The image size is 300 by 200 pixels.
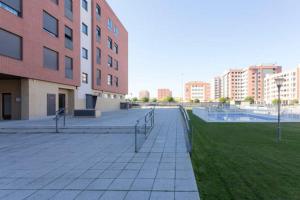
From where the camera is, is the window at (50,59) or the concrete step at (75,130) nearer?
the concrete step at (75,130)

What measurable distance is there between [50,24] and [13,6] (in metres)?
4.01

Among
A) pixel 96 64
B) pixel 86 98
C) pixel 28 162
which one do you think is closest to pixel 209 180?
pixel 28 162

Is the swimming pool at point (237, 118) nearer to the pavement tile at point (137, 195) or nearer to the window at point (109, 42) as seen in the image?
the pavement tile at point (137, 195)

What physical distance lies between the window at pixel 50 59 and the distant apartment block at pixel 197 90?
14428cm

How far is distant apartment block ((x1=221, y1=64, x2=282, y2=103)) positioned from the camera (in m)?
116

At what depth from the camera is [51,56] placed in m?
18.2

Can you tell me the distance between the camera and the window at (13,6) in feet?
44.3

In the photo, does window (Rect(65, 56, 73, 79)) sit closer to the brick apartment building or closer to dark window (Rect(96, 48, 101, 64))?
the brick apartment building

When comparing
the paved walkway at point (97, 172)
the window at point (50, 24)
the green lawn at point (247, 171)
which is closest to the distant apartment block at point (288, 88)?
the window at point (50, 24)

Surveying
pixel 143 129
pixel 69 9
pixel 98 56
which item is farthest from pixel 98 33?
pixel 143 129

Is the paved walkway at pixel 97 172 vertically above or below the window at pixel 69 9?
below

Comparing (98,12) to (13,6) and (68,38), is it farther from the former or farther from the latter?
(13,6)

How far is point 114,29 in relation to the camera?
35219 mm

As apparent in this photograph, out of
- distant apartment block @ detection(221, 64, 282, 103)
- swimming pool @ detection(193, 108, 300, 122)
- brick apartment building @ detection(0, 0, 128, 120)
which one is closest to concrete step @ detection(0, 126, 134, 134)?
brick apartment building @ detection(0, 0, 128, 120)
